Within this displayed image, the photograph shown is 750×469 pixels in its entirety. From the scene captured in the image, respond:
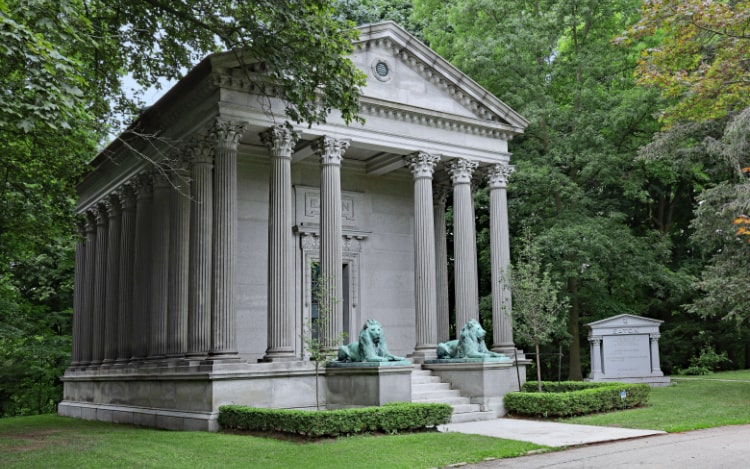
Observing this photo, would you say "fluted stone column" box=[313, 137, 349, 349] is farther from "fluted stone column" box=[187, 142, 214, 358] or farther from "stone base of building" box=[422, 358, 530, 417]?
"stone base of building" box=[422, 358, 530, 417]

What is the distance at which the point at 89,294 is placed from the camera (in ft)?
96.6

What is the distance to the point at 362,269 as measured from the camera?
84.4 ft

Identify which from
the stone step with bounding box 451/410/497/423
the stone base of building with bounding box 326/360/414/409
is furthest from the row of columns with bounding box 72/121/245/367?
the stone step with bounding box 451/410/497/423

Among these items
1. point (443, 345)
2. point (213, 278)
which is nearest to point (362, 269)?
point (443, 345)

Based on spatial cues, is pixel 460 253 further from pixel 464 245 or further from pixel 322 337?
pixel 322 337

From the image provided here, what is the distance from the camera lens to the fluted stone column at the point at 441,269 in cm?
2566

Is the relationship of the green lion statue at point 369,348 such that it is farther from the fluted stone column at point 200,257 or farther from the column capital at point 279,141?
the column capital at point 279,141

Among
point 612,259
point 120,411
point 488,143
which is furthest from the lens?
point 612,259

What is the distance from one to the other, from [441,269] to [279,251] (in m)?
8.44

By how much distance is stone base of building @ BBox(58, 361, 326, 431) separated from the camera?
57.8 feet

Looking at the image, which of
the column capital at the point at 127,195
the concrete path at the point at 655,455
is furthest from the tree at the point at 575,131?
the column capital at the point at 127,195

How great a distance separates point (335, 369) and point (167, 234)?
8.02 m

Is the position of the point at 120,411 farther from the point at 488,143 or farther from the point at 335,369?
the point at 488,143

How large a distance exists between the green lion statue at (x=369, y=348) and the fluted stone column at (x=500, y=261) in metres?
5.78
